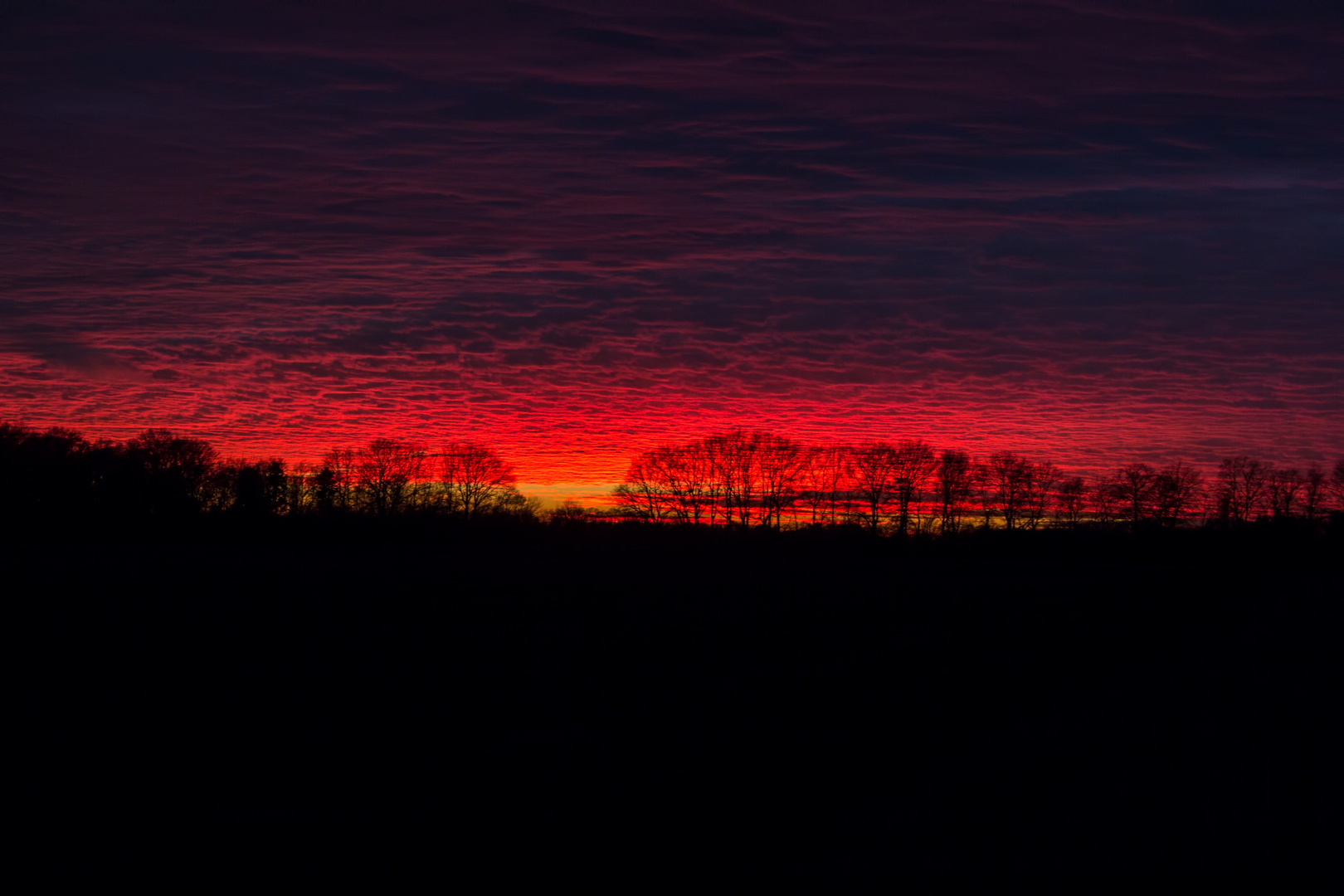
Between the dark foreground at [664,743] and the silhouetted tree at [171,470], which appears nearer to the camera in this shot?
the dark foreground at [664,743]

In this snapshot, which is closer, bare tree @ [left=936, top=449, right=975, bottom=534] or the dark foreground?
the dark foreground

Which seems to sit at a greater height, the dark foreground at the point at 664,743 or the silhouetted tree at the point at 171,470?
the silhouetted tree at the point at 171,470

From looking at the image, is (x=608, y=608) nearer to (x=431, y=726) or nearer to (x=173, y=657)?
(x=173, y=657)

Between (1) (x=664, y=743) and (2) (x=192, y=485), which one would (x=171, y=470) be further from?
(1) (x=664, y=743)

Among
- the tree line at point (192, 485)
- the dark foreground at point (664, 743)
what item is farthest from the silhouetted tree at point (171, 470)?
the dark foreground at point (664, 743)

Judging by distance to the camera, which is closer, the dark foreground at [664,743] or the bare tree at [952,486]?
the dark foreground at [664,743]

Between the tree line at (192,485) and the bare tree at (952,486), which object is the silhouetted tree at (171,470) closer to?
the tree line at (192,485)

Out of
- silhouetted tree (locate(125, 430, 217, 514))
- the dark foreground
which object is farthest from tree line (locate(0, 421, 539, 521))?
the dark foreground

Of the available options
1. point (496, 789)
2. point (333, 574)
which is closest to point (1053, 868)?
point (496, 789)

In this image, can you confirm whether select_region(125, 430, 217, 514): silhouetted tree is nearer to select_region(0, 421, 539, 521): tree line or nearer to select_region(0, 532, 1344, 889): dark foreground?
select_region(0, 421, 539, 521): tree line

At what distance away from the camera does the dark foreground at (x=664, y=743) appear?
23.4 feet

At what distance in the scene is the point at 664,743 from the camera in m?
10.8

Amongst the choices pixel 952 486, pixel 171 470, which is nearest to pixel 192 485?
pixel 171 470

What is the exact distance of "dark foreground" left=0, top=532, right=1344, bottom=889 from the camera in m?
7.14
